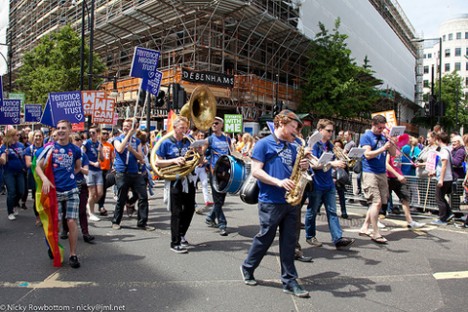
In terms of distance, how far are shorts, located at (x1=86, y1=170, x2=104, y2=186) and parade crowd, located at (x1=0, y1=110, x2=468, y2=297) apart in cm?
2

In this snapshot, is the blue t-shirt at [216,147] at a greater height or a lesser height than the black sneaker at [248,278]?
greater

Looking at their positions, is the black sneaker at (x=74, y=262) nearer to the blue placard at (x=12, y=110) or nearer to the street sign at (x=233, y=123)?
the blue placard at (x=12, y=110)

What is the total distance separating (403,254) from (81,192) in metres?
4.99

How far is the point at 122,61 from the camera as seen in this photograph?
3212 centimetres

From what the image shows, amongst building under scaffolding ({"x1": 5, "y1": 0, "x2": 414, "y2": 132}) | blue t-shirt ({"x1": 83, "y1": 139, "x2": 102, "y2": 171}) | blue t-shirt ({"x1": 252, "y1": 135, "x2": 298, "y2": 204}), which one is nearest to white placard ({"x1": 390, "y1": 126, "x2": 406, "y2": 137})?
blue t-shirt ({"x1": 252, "y1": 135, "x2": 298, "y2": 204})

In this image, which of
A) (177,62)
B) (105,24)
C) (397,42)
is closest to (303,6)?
(177,62)

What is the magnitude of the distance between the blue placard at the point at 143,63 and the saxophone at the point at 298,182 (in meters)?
5.22

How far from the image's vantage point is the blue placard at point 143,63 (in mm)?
8195

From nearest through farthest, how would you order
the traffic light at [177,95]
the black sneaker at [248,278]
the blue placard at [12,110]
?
the black sneaker at [248,278] < the blue placard at [12,110] < the traffic light at [177,95]

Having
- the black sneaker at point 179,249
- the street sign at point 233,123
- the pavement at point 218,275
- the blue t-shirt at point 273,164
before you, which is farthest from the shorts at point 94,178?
the street sign at point 233,123

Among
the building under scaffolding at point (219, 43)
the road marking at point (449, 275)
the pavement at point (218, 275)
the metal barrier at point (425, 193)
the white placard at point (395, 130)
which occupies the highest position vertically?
the building under scaffolding at point (219, 43)

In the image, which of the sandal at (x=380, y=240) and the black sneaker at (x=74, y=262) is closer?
the black sneaker at (x=74, y=262)

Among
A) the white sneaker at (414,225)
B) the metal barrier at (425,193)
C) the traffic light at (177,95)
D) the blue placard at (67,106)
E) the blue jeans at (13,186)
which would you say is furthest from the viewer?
the traffic light at (177,95)

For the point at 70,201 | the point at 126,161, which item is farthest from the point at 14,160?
the point at 70,201
